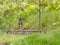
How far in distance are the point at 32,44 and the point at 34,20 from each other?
2630 millimetres

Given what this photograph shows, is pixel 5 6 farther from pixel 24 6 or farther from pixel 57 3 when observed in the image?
pixel 57 3

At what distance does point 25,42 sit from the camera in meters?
3.25

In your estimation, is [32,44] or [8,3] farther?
[32,44]

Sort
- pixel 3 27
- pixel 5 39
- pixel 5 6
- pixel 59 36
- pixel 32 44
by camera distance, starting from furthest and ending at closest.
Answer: pixel 3 27, pixel 5 39, pixel 59 36, pixel 32 44, pixel 5 6

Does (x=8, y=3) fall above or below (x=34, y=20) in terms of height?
above

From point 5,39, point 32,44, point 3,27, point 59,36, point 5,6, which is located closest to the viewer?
point 5,6

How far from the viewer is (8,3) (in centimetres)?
131

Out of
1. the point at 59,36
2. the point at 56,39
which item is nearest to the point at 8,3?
the point at 56,39

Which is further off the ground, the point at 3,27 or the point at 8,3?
the point at 8,3

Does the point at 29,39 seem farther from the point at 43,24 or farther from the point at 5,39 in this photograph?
the point at 43,24

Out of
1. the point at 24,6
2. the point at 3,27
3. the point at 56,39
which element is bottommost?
the point at 3,27

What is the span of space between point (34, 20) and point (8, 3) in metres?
4.39

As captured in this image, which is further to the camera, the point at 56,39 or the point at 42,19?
the point at 42,19

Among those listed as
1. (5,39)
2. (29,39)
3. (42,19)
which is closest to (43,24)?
(42,19)
